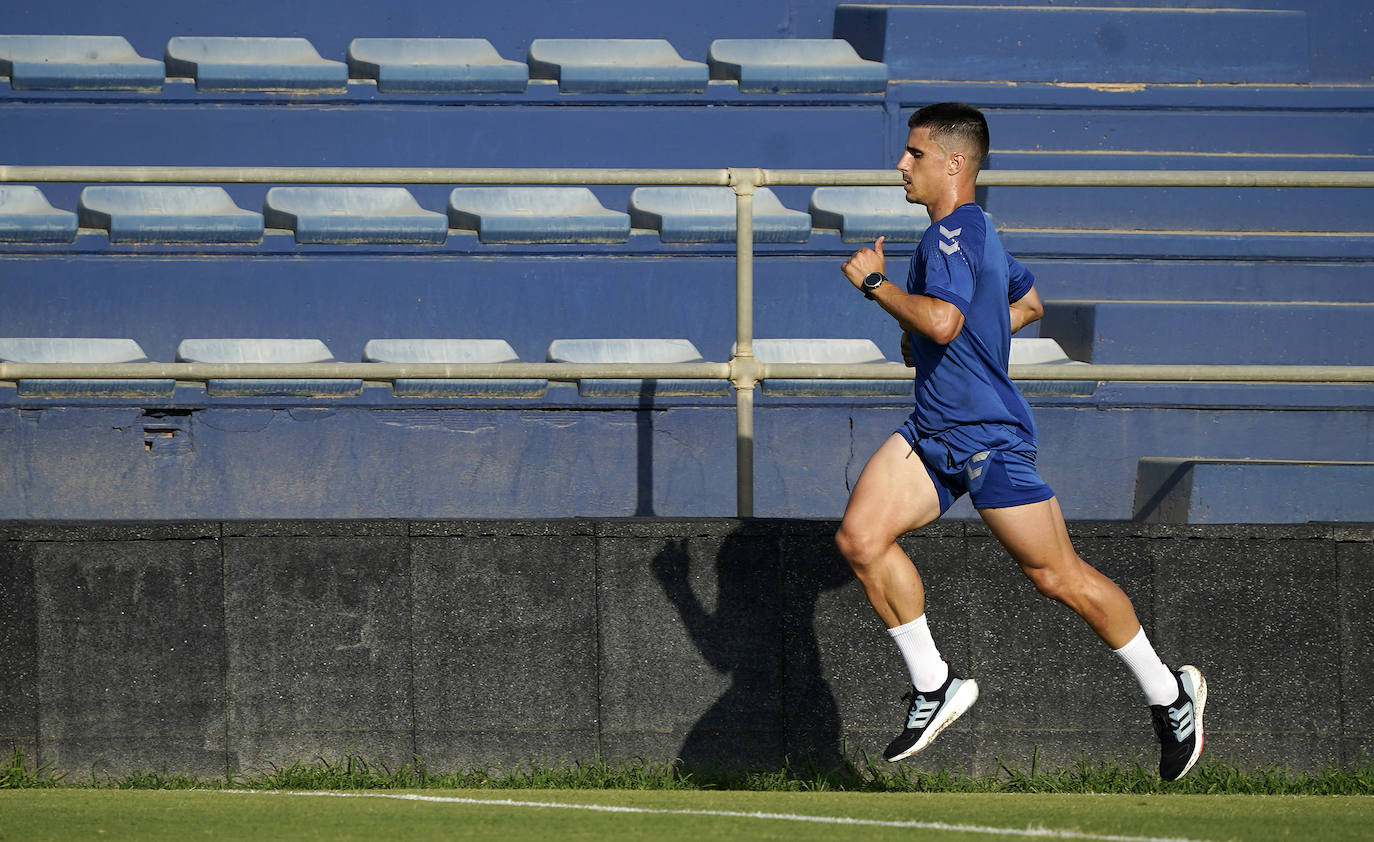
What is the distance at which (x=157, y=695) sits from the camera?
14.3ft

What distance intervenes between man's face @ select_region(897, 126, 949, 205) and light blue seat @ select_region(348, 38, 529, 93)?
3819 millimetres

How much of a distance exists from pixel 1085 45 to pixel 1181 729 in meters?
4.82

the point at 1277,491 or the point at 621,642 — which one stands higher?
the point at 1277,491

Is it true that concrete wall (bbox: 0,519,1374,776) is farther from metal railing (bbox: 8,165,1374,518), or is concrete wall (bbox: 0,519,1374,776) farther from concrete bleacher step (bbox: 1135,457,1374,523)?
concrete bleacher step (bbox: 1135,457,1374,523)

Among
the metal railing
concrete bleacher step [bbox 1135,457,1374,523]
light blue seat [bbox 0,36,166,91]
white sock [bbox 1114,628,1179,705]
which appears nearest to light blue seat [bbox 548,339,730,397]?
the metal railing

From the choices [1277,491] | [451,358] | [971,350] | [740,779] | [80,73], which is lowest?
[740,779]

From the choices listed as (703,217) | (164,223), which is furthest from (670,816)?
(164,223)

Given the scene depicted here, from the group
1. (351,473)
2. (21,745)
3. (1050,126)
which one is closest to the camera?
(21,745)

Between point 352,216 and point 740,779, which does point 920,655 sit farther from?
point 352,216

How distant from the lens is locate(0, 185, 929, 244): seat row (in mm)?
6102

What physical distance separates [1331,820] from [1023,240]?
11.1ft

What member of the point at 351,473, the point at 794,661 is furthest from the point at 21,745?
the point at 794,661

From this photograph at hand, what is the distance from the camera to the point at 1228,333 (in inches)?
233

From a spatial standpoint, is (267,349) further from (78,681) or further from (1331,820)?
(1331,820)
